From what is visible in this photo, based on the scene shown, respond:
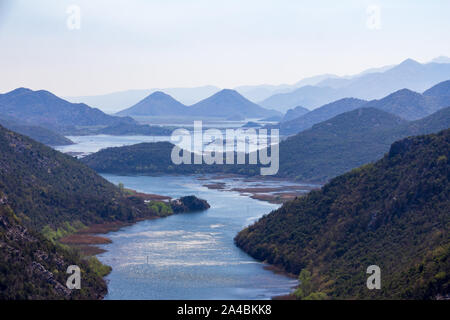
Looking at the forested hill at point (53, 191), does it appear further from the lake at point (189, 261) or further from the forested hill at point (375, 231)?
the forested hill at point (375, 231)

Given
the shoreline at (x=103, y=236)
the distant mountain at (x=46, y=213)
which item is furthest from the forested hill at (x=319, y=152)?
the distant mountain at (x=46, y=213)

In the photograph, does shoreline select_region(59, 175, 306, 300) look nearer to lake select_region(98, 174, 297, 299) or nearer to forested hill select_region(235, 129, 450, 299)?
lake select_region(98, 174, 297, 299)

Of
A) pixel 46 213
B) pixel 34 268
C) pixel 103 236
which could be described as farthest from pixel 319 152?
pixel 34 268

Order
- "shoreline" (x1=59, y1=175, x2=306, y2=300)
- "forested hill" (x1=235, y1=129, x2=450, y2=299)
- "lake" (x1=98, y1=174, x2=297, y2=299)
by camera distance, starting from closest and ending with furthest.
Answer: "forested hill" (x1=235, y1=129, x2=450, y2=299), "lake" (x1=98, y1=174, x2=297, y2=299), "shoreline" (x1=59, y1=175, x2=306, y2=300)

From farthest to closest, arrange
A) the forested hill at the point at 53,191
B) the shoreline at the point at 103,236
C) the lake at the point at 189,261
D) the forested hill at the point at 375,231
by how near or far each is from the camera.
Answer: the forested hill at the point at 53,191
the shoreline at the point at 103,236
the lake at the point at 189,261
the forested hill at the point at 375,231

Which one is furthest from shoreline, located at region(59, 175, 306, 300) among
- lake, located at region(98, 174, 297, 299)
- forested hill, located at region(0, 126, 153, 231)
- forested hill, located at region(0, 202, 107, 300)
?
forested hill, located at region(0, 202, 107, 300)

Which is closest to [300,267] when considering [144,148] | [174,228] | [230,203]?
[174,228]
